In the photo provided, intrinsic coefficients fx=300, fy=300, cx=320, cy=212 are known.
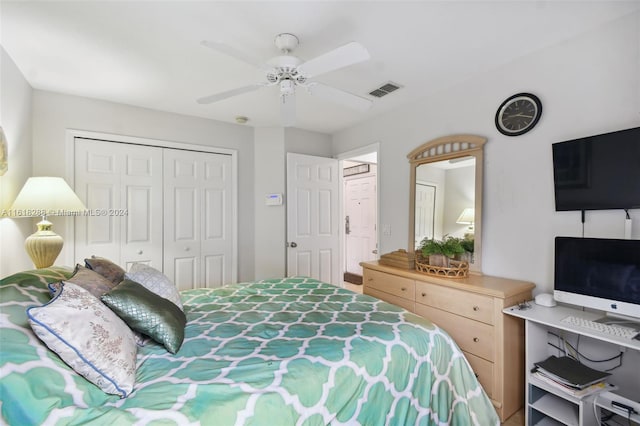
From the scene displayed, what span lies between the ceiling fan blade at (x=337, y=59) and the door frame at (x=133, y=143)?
2.24 m

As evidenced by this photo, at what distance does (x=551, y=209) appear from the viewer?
208cm

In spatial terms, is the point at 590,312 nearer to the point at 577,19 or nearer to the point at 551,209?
the point at 551,209

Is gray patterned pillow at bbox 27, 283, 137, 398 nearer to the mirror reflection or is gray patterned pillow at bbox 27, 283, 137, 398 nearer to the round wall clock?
the mirror reflection

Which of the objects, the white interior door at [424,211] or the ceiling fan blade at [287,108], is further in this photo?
the white interior door at [424,211]

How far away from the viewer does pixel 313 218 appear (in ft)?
13.3

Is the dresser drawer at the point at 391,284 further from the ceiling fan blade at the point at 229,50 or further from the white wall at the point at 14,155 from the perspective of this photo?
the white wall at the point at 14,155

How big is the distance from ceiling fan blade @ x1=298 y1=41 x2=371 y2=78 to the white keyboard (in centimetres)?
186

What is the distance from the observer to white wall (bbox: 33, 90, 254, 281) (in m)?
2.77

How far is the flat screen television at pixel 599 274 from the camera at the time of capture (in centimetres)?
158

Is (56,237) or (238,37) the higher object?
(238,37)

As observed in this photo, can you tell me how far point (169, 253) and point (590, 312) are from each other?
12.2 feet

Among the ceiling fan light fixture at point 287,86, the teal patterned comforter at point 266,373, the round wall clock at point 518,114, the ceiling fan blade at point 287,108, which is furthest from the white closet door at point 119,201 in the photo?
the round wall clock at point 518,114

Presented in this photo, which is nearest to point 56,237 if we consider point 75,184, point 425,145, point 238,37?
point 75,184

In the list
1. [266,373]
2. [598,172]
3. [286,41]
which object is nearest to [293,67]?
[286,41]
